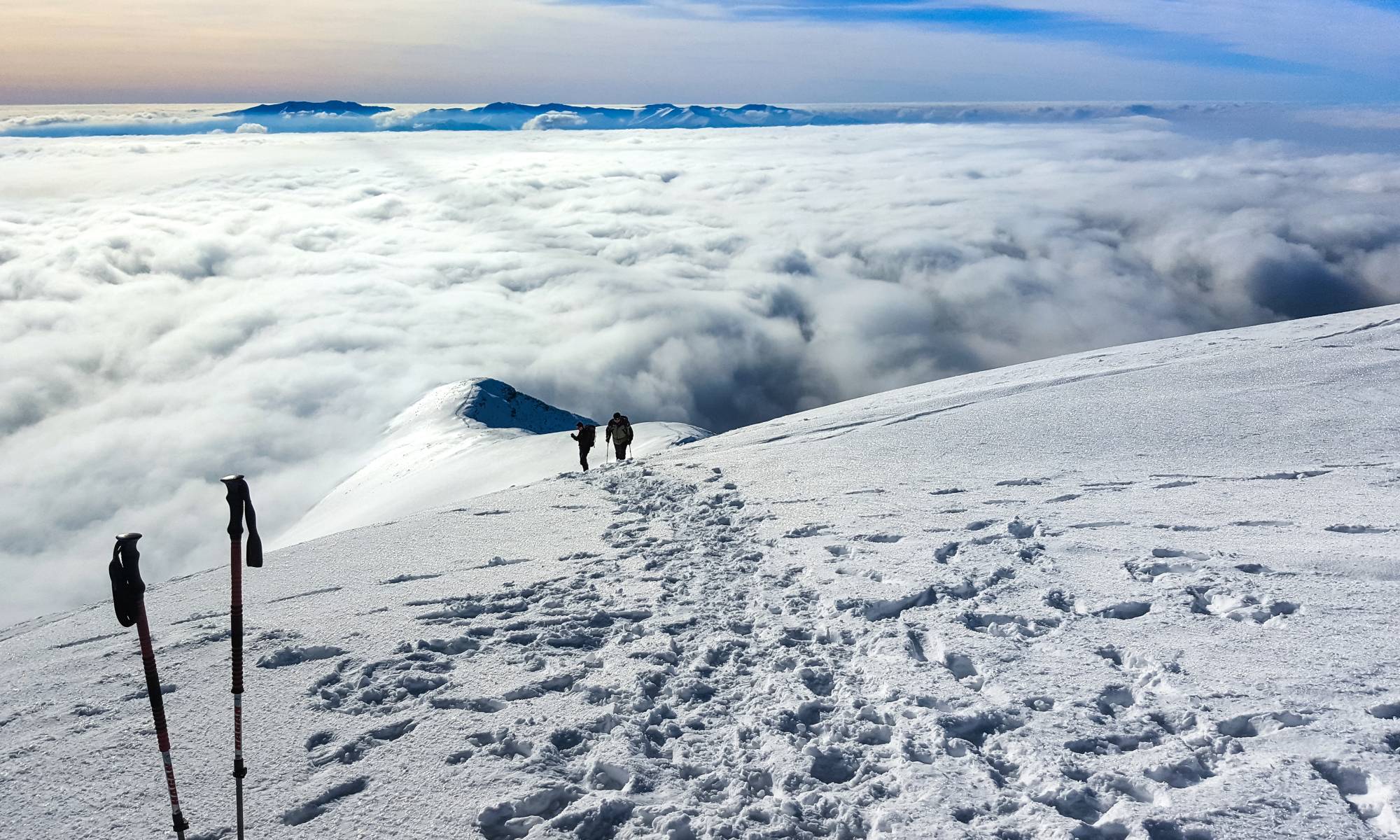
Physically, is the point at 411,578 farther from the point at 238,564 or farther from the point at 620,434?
the point at 620,434

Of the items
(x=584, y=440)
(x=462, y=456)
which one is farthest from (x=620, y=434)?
(x=462, y=456)

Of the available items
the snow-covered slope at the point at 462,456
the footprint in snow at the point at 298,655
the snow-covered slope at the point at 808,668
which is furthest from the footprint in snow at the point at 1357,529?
the snow-covered slope at the point at 462,456

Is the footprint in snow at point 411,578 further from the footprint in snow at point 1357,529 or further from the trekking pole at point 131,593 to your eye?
the footprint in snow at point 1357,529

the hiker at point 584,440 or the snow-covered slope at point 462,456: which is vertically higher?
the hiker at point 584,440

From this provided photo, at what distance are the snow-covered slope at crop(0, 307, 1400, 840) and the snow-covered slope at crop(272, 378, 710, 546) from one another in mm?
5752

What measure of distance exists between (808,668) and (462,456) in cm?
3107

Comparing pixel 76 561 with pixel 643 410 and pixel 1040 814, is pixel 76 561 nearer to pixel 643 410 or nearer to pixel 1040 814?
pixel 643 410

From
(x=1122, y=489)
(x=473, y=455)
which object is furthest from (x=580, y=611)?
(x=473, y=455)

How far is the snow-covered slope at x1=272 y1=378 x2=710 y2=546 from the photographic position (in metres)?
25.2

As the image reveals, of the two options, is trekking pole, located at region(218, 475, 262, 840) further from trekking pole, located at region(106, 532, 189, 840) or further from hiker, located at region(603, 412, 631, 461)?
hiker, located at region(603, 412, 631, 461)

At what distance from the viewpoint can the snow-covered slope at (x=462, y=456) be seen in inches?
992

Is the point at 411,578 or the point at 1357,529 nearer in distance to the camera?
the point at 1357,529

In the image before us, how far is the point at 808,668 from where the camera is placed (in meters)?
6.00

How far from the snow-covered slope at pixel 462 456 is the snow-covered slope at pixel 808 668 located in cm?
575
